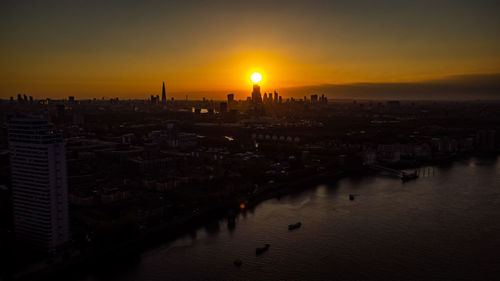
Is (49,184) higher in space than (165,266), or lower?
higher

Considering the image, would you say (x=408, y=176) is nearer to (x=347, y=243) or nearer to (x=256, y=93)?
(x=347, y=243)

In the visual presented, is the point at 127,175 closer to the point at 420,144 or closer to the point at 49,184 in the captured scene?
the point at 49,184

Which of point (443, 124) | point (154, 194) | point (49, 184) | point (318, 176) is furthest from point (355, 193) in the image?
point (443, 124)

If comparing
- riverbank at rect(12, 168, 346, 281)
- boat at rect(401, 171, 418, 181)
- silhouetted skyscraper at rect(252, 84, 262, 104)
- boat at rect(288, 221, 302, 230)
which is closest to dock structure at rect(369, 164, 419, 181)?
boat at rect(401, 171, 418, 181)

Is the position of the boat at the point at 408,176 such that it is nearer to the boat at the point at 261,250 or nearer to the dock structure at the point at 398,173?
the dock structure at the point at 398,173

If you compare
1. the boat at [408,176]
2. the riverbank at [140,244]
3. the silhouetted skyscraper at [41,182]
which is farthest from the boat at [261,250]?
the boat at [408,176]

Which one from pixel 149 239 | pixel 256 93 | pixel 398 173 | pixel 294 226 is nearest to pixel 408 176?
pixel 398 173

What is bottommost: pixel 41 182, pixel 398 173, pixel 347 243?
pixel 347 243
